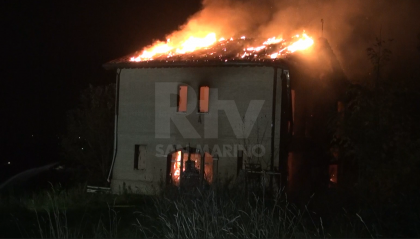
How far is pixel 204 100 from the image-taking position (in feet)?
67.1

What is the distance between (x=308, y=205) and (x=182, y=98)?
8.40m

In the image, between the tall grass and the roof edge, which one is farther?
the roof edge

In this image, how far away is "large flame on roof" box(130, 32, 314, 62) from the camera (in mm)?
20844

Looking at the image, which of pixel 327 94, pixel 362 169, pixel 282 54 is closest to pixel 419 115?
pixel 362 169

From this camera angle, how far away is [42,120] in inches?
1731

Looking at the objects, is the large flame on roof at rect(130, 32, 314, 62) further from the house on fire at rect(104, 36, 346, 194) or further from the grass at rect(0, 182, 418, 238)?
the grass at rect(0, 182, 418, 238)

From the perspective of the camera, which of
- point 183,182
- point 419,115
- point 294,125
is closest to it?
point 183,182

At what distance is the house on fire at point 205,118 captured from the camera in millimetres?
19438

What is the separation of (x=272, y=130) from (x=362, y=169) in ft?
16.0

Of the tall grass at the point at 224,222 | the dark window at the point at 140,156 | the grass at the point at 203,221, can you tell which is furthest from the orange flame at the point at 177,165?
the tall grass at the point at 224,222

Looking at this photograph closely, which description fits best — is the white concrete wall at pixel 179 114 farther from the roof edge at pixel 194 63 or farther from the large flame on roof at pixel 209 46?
the large flame on roof at pixel 209 46

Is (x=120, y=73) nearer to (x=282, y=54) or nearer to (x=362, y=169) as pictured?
(x=282, y=54)

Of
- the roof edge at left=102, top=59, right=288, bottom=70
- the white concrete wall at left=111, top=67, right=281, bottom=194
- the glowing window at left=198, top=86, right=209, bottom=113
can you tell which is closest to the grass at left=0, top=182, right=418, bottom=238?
the white concrete wall at left=111, top=67, right=281, bottom=194

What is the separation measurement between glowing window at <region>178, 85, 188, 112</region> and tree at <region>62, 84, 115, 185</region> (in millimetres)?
5028
